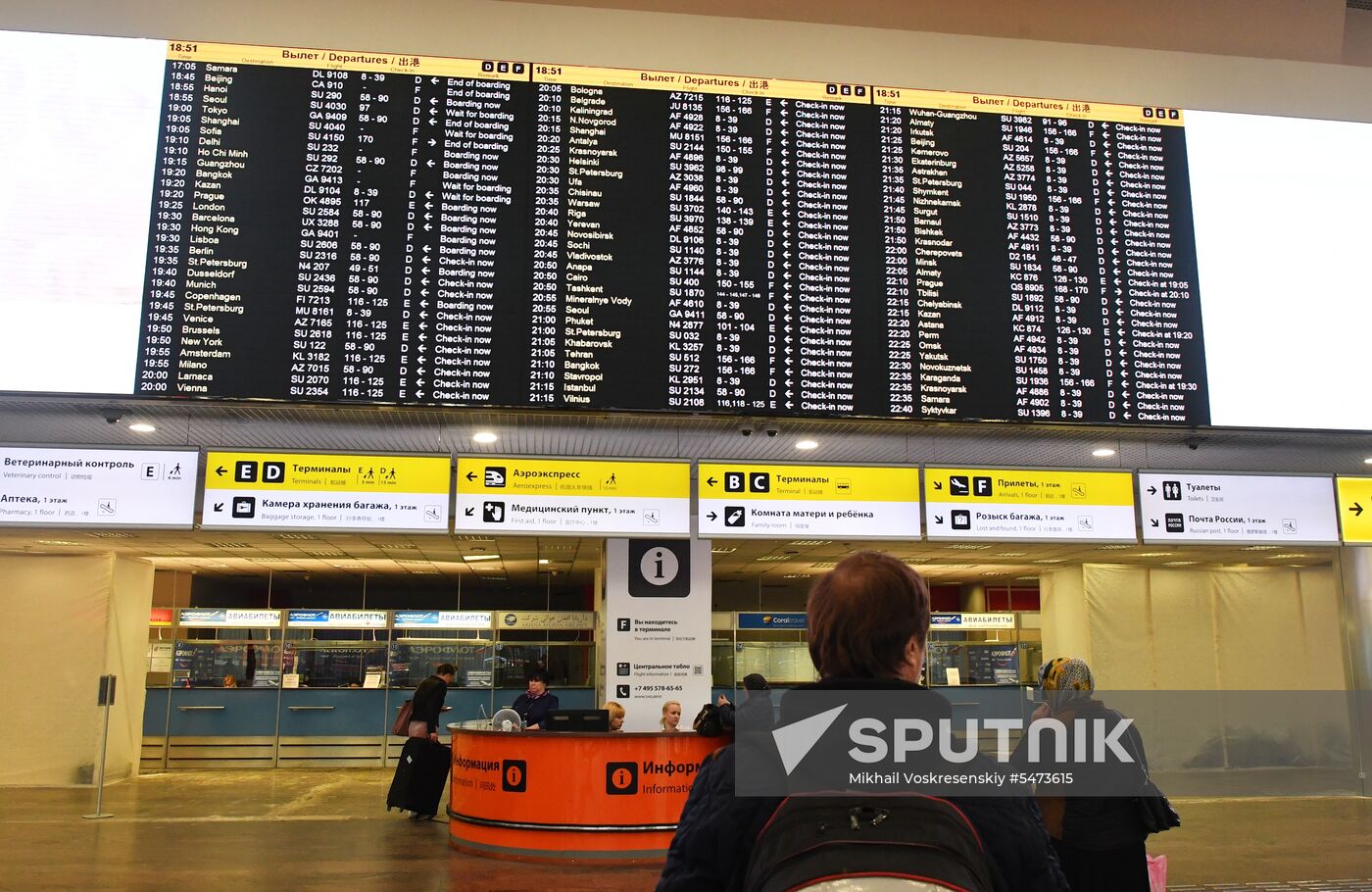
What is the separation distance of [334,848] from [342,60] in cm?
545

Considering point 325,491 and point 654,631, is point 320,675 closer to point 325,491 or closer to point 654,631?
point 654,631

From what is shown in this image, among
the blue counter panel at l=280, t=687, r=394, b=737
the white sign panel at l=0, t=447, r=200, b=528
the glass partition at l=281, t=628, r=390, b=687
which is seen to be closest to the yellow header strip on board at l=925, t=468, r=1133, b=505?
the white sign panel at l=0, t=447, r=200, b=528

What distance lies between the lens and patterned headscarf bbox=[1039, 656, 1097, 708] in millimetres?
3018

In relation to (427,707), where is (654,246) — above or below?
above

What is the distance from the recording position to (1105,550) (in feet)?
35.8

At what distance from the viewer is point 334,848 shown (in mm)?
7379

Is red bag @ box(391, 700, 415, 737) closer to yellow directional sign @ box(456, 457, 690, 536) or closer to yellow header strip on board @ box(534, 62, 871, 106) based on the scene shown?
yellow directional sign @ box(456, 457, 690, 536)

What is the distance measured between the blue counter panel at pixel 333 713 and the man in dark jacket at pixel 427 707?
429 centimetres

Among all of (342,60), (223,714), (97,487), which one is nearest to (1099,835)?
(97,487)

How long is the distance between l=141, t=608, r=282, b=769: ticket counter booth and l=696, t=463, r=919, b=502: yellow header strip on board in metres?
8.83

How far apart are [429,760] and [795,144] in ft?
19.6

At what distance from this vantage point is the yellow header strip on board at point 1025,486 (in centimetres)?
699

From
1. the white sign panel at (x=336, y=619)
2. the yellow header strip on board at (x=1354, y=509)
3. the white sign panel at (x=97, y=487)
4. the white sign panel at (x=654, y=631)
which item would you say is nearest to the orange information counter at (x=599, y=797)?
the white sign panel at (x=654, y=631)

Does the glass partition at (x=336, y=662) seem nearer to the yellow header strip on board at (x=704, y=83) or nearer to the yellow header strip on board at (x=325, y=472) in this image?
→ the yellow header strip on board at (x=325, y=472)
